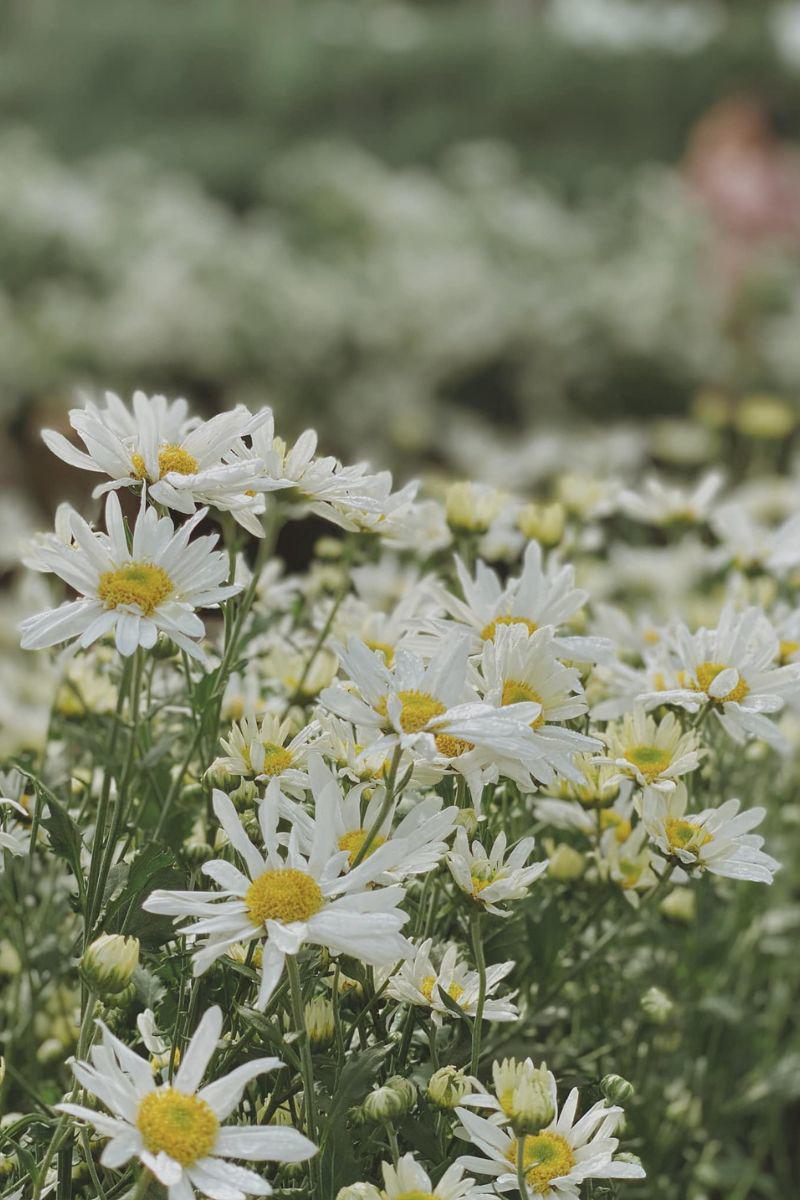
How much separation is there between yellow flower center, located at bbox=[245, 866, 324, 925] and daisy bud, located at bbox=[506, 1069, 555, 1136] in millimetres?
109

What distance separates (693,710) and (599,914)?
191mm

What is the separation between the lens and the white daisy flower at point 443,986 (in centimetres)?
64

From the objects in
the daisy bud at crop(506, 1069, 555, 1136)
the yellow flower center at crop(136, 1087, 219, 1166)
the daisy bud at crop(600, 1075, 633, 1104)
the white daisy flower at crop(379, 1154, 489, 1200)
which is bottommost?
the white daisy flower at crop(379, 1154, 489, 1200)

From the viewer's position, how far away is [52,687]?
1.13 m

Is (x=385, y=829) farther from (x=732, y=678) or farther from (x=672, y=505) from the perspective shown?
(x=672, y=505)

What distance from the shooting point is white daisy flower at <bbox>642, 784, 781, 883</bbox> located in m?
0.66

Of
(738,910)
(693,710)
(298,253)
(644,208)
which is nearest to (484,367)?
(298,253)

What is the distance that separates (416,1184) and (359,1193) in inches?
1.0

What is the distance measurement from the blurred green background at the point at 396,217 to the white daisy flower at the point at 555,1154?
4.84 ft

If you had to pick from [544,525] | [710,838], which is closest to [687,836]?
[710,838]

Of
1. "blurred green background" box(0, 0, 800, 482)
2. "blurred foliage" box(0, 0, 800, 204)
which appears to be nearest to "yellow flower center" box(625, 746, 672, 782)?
"blurred green background" box(0, 0, 800, 482)

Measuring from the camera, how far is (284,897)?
56 cm

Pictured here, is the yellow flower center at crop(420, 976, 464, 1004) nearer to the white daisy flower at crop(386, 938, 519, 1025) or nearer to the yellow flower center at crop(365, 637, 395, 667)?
the white daisy flower at crop(386, 938, 519, 1025)

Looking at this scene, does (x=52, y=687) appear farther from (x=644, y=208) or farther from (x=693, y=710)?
(x=644, y=208)
